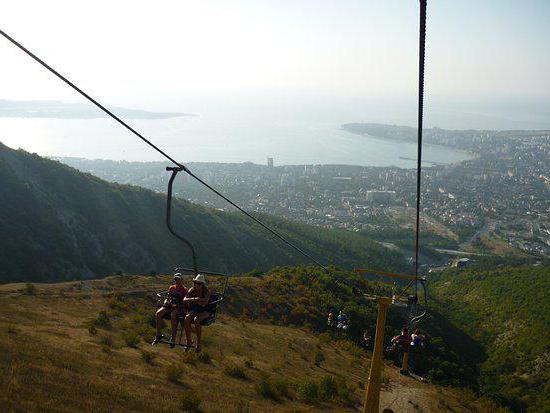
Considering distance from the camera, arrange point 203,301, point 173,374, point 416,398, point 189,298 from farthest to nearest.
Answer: point 416,398 → point 173,374 → point 189,298 → point 203,301

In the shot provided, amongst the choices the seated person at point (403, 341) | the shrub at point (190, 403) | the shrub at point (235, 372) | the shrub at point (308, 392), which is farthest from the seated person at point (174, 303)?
the seated person at point (403, 341)

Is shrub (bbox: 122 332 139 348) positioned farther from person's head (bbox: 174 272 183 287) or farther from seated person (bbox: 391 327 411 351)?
seated person (bbox: 391 327 411 351)

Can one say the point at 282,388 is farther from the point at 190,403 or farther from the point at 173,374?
the point at 190,403

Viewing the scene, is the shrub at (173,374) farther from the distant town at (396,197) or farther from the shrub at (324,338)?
the distant town at (396,197)

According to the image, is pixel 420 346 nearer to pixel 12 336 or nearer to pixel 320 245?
pixel 12 336

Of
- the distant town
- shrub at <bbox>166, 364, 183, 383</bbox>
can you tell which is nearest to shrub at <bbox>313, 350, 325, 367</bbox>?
shrub at <bbox>166, 364, 183, 383</bbox>

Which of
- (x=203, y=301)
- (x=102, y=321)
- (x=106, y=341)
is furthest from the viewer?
(x=102, y=321)

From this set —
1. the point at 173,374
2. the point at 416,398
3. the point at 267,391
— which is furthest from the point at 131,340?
the point at 416,398
